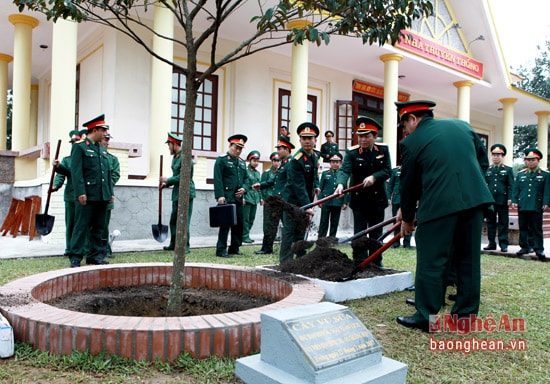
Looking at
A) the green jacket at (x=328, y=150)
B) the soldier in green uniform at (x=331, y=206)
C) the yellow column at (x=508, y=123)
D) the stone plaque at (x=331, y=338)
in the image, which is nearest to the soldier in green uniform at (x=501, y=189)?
the soldier in green uniform at (x=331, y=206)

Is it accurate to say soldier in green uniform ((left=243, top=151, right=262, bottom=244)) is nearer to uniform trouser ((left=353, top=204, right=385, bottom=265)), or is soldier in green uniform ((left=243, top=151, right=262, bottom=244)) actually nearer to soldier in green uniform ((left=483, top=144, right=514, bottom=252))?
uniform trouser ((left=353, top=204, right=385, bottom=265))

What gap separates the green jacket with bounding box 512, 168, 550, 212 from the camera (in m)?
8.70

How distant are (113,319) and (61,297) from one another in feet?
4.02

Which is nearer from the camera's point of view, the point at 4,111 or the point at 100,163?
the point at 100,163

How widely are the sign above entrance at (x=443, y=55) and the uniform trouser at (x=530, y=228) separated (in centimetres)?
A: 656

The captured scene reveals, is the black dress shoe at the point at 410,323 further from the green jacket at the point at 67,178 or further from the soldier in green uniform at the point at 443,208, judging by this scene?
the green jacket at the point at 67,178

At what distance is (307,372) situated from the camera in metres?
2.04

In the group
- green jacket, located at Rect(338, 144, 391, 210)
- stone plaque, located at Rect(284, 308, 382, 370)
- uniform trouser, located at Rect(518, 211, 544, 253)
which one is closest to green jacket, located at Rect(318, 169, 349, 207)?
uniform trouser, located at Rect(518, 211, 544, 253)

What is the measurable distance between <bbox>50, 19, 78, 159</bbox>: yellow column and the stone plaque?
25.2 ft

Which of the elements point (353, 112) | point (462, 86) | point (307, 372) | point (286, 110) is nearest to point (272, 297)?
point (307, 372)

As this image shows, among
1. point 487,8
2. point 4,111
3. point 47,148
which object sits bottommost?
point 47,148

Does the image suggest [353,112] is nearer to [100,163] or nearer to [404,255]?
[404,255]

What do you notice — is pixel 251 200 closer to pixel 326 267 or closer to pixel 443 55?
pixel 326 267

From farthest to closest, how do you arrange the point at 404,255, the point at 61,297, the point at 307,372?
the point at 404,255 → the point at 61,297 → the point at 307,372
